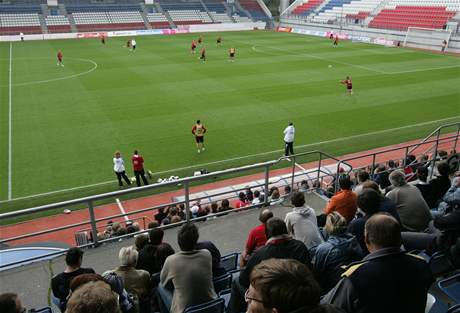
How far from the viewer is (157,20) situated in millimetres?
62250

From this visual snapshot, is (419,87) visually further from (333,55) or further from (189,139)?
(189,139)

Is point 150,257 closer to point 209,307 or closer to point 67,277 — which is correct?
point 67,277

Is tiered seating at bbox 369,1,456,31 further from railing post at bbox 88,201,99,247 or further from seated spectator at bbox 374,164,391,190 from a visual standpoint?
railing post at bbox 88,201,99,247

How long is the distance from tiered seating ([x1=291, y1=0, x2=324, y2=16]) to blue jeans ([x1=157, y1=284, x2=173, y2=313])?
69.6 metres

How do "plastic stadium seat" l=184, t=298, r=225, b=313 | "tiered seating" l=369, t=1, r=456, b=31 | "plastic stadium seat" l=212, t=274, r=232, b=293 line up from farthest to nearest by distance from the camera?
"tiered seating" l=369, t=1, r=456, b=31
"plastic stadium seat" l=212, t=274, r=232, b=293
"plastic stadium seat" l=184, t=298, r=225, b=313

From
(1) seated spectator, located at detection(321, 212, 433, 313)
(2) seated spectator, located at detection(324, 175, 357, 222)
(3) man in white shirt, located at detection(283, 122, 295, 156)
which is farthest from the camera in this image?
(3) man in white shirt, located at detection(283, 122, 295, 156)

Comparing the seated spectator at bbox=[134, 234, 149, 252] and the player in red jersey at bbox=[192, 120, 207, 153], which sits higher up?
the seated spectator at bbox=[134, 234, 149, 252]

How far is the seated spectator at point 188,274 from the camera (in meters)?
4.43

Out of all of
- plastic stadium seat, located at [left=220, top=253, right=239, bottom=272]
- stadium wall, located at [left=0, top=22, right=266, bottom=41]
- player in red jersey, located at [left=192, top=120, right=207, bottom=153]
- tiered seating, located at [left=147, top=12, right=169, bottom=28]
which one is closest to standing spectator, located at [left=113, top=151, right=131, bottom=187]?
player in red jersey, located at [left=192, top=120, right=207, bottom=153]

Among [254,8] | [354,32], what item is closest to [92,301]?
[354,32]

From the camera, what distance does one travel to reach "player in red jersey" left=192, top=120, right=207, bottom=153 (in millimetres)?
16234

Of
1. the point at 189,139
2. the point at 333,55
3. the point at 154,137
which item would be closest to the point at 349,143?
the point at 189,139

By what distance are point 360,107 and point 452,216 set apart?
18.6 metres

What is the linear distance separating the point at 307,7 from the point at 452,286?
7210 cm
